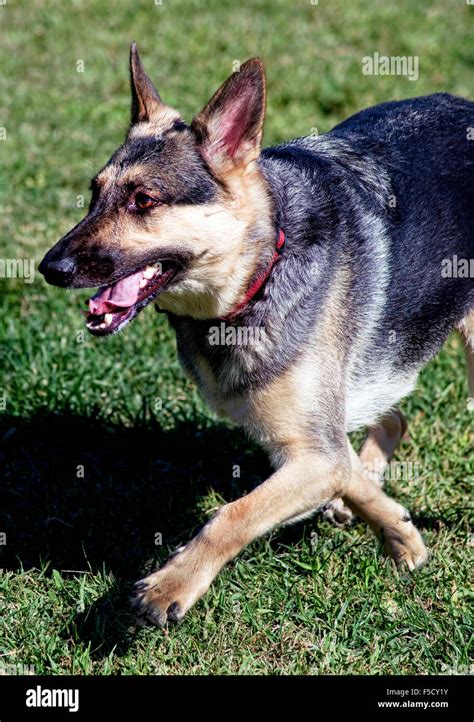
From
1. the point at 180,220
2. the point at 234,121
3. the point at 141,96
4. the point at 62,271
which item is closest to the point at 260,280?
the point at 180,220

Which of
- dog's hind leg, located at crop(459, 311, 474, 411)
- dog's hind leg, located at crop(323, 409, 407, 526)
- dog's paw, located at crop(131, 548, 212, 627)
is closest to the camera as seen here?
dog's paw, located at crop(131, 548, 212, 627)

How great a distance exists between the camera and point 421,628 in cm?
425

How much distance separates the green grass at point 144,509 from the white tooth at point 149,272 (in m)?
1.45

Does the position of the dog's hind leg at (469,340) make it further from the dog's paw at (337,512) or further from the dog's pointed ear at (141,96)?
the dog's pointed ear at (141,96)

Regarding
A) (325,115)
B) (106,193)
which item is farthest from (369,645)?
(325,115)

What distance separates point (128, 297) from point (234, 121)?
0.84m

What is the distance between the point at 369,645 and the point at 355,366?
1.22 meters

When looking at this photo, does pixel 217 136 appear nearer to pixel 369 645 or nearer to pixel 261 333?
pixel 261 333

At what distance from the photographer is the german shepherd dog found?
3842 mm

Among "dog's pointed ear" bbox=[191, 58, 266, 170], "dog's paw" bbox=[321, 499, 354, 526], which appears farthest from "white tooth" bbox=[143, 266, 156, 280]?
"dog's paw" bbox=[321, 499, 354, 526]

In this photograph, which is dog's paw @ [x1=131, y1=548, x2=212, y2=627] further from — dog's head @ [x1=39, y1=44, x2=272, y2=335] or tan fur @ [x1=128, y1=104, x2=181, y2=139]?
tan fur @ [x1=128, y1=104, x2=181, y2=139]

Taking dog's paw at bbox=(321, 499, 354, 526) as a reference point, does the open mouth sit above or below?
above

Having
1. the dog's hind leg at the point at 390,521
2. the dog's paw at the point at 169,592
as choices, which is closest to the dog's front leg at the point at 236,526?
the dog's paw at the point at 169,592
